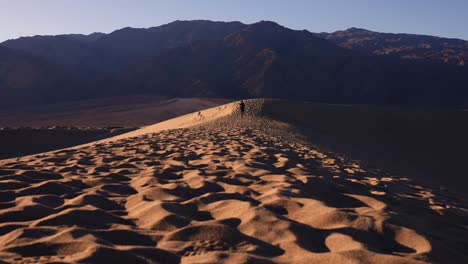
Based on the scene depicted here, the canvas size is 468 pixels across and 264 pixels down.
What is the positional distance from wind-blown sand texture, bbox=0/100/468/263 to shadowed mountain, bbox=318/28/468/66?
273 feet

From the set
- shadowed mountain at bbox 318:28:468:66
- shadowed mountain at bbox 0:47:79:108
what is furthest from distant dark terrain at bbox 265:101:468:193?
shadowed mountain at bbox 318:28:468:66

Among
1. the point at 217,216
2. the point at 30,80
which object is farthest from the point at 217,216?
the point at 30,80

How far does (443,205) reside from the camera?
468cm

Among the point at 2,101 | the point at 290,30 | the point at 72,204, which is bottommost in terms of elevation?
the point at 2,101

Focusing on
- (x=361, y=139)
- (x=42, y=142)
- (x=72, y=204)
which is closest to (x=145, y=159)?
(x=72, y=204)

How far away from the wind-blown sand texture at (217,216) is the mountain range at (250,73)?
5723 centimetres

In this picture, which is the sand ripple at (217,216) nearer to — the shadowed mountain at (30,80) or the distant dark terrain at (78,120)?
the distant dark terrain at (78,120)

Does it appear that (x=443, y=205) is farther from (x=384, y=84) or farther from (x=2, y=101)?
(x=384, y=84)

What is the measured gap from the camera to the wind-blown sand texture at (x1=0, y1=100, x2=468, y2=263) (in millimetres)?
2824

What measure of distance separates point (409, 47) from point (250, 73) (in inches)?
1882

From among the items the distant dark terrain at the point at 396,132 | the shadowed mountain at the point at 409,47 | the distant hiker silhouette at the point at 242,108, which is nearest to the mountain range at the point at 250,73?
the shadowed mountain at the point at 409,47

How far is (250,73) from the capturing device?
7025cm

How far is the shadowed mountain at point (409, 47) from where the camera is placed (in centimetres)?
8694

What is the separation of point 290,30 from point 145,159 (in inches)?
3129
